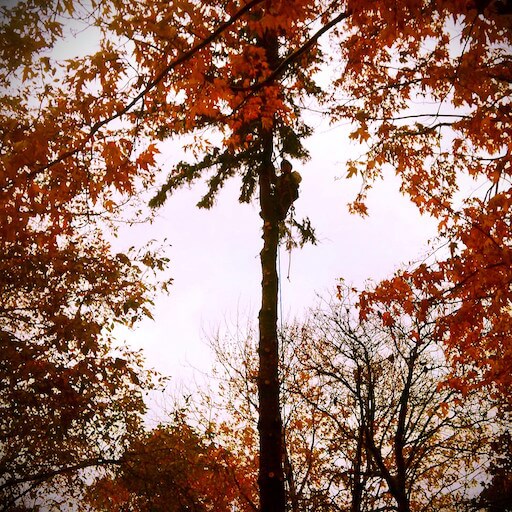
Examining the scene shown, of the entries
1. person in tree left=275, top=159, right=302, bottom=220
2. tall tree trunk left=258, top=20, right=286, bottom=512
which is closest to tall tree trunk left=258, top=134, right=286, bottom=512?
tall tree trunk left=258, top=20, right=286, bottom=512

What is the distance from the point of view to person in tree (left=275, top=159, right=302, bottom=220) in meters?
7.02

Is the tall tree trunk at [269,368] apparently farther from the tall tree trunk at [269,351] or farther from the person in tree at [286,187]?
the person in tree at [286,187]

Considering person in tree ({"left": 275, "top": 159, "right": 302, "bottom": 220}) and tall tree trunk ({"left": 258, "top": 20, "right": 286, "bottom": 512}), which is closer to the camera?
tall tree trunk ({"left": 258, "top": 20, "right": 286, "bottom": 512})

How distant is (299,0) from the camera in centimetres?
291

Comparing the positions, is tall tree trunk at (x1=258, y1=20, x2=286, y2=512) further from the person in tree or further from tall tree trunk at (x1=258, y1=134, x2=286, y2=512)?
the person in tree

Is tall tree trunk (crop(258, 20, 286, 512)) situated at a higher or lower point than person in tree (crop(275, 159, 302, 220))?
lower

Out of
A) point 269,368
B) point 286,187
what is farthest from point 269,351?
point 286,187

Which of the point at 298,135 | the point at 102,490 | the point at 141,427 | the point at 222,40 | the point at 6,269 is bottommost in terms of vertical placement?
the point at 102,490

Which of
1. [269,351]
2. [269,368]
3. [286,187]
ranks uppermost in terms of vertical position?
[286,187]

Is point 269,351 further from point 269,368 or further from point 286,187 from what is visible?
point 286,187

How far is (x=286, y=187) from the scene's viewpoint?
710 cm

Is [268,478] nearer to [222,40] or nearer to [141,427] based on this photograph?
[141,427]

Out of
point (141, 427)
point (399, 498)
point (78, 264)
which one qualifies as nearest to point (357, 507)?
point (399, 498)

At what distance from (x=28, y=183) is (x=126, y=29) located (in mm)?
1565
